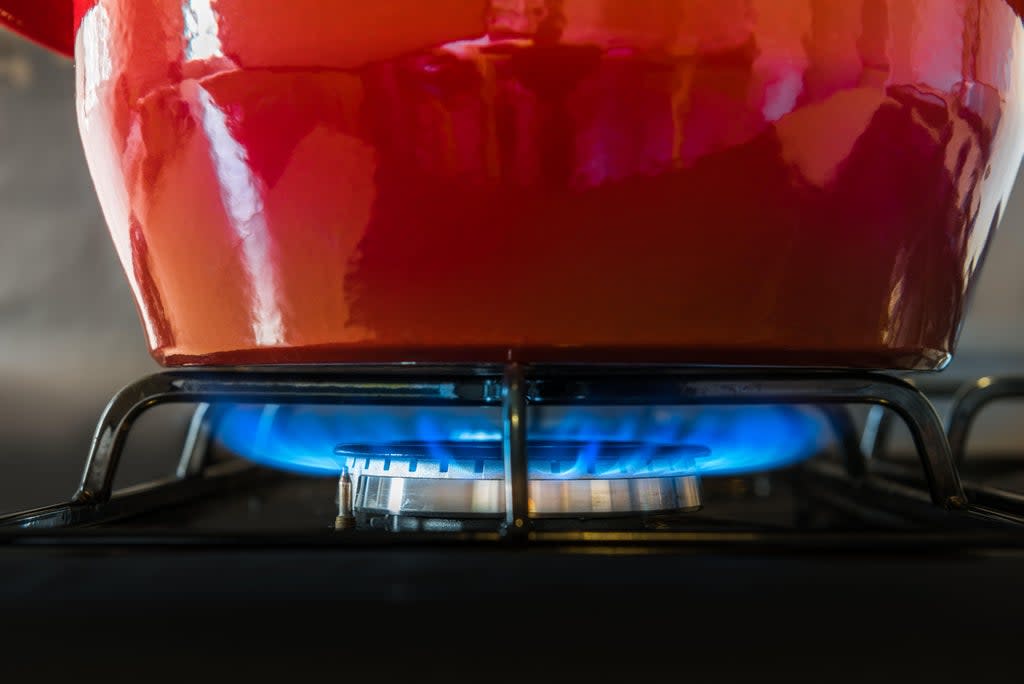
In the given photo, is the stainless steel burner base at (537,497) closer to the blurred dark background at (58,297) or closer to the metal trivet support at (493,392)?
the metal trivet support at (493,392)

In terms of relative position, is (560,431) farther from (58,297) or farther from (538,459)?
(58,297)

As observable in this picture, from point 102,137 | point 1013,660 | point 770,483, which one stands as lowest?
point 1013,660

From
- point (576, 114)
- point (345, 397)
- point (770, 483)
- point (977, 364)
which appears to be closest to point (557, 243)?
point (576, 114)

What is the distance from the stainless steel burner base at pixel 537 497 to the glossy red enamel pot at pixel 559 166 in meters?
0.07

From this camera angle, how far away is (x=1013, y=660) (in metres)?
0.28

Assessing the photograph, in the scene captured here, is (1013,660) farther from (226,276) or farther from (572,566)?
(226,276)

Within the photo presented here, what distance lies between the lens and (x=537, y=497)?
1.34 feet

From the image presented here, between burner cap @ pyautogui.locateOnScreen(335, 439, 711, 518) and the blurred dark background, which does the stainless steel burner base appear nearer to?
burner cap @ pyautogui.locateOnScreen(335, 439, 711, 518)

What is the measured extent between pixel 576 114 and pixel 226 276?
16 centimetres

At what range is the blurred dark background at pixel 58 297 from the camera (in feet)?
2.83

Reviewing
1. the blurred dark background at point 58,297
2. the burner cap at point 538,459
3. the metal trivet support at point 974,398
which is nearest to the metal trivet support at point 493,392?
the burner cap at point 538,459

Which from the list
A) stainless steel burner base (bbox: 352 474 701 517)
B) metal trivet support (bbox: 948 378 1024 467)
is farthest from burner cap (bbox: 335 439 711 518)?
metal trivet support (bbox: 948 378 1024 467)

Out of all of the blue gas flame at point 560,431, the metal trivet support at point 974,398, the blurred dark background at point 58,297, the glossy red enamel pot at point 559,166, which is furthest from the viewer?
the blurred dark background at point 58,297

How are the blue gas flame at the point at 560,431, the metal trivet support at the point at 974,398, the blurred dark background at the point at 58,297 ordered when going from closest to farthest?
1. the blue gas flame at the point at 560,431
2. the metal trivet support at the point at 974,398
3. the blurred dark background at the point at 58,297
